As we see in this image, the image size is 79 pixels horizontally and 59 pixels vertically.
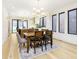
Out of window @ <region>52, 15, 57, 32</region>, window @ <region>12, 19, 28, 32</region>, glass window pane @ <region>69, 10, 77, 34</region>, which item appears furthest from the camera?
window @ <region>12, 19, 28, 32</region>

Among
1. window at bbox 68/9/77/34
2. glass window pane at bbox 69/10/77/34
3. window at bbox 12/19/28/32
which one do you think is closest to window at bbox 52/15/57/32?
window at bbox 68/9/77/34

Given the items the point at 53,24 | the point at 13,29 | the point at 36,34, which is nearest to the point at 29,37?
the point at 36,34

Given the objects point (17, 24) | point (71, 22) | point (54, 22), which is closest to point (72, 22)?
point (71, 22)

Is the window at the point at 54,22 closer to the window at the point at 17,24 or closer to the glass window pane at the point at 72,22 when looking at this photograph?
the glass window pane at the point at 72,22

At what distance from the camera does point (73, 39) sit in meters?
6.75

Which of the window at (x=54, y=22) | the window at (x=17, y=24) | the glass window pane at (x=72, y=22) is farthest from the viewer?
the window at (x=17, y=24)

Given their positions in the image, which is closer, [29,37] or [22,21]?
[29,37]

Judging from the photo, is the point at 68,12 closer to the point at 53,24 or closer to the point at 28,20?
the point at 53,24

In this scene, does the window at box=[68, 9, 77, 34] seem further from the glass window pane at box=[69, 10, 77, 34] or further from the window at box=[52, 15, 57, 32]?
the window at box=[52, 15, 57, 32]

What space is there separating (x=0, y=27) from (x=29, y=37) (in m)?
3.57

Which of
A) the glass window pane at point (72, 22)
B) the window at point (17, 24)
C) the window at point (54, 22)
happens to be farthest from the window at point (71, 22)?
the window at point (17, 24)

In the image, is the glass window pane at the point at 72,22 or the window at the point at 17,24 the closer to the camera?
the glass window pane at the point at 72,22

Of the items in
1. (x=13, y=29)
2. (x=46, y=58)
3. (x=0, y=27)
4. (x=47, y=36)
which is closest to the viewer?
(x=0, y=27)

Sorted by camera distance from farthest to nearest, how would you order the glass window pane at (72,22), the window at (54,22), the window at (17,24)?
the window at (17,24)
the window at (54,22)
the glass window pane at (72,22)
